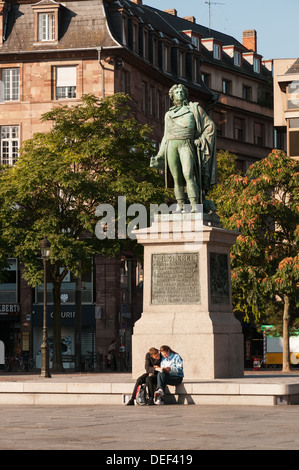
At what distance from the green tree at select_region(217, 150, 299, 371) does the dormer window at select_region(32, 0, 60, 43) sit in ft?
57.0

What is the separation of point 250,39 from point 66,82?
36.8 m

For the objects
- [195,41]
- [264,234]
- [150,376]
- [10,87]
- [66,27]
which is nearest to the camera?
[150,376]

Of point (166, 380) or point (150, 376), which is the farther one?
point (150, 376)

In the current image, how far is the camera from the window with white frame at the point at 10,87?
64.4 metres

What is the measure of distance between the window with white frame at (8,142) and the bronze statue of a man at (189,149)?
134 feet

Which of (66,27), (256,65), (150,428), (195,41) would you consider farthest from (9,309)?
(150,428)

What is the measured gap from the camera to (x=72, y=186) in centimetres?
4722

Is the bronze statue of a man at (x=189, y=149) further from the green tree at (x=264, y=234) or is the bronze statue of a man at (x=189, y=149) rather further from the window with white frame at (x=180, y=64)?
the window with white frame at (x=180, y=64)

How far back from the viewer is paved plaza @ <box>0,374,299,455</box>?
13906 mm

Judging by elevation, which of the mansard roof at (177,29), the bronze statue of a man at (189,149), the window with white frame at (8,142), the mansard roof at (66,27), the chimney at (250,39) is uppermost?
the chimney at (250,39)

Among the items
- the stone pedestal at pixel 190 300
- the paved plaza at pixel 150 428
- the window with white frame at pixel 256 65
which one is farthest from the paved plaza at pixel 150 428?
the window with white frame at pixel 256 65

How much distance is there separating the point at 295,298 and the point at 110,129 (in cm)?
1110

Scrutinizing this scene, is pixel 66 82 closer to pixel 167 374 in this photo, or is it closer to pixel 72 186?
pixel 72 186
